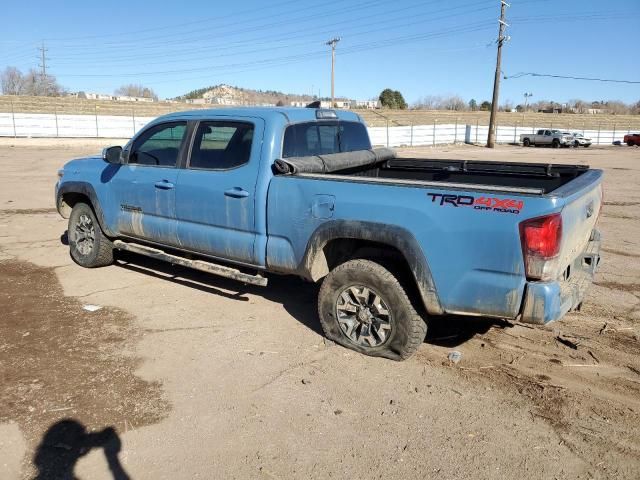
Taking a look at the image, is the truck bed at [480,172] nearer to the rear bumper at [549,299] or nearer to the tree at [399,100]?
the rear bumper at [549,299]

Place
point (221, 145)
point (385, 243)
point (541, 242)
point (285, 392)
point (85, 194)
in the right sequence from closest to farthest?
point (541, 242) → point (285, 392) → point (385, 243) → point (221, 145) → point (85, 194)

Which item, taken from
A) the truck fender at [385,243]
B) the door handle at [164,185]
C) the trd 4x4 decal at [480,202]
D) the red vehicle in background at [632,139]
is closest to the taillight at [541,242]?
the trd 4x4 decal at [480,202]

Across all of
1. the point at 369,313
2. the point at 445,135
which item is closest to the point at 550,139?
the point at 445,135

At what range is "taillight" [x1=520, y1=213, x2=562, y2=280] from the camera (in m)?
3.31

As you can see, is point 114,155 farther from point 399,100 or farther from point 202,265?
point 399,100

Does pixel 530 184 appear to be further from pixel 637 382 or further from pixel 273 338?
pixel 273 338

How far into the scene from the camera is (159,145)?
5750 millimetres

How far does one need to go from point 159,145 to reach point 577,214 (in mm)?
4099

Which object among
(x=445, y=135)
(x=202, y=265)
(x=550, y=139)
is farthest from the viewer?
(x=445, y=135)

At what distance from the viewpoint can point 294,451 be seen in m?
3.14

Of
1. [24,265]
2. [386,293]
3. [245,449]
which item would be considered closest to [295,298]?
[386,293]

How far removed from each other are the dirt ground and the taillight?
951mm

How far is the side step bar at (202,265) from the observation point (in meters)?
4.89

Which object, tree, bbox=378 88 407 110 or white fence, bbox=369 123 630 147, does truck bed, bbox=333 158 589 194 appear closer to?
white fence, bbox=369 123 630 147
